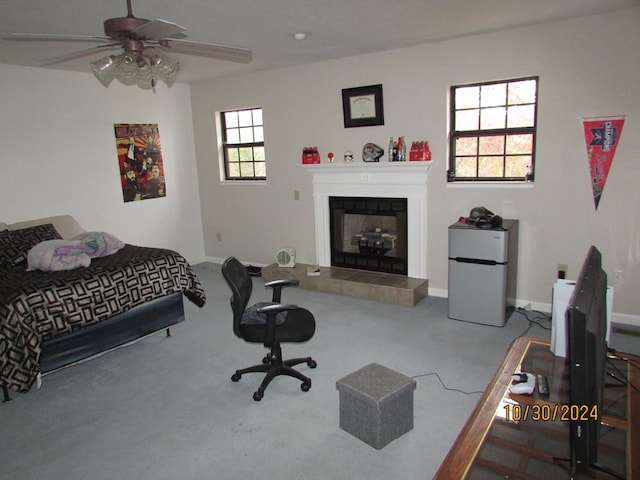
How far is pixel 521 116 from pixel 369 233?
6.34 ft

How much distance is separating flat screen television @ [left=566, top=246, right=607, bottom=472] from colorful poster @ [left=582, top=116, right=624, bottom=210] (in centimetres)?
306

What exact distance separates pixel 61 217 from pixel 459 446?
15.1 feet

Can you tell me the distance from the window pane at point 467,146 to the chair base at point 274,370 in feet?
8.40

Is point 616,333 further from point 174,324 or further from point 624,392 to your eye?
point 174,324

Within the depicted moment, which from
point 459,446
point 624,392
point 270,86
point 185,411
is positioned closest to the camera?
point 459,446

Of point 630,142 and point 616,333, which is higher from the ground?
point 630,142

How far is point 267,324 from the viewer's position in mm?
2775

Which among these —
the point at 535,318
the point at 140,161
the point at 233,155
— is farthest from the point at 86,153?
the point at 535,318

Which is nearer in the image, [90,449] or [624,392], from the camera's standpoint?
[624,392]

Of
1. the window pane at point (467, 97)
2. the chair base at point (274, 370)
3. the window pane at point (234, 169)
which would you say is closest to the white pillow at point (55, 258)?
the chair base at point (274, 370)

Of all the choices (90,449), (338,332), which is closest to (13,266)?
(90,449)

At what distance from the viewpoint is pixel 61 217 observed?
184 inches

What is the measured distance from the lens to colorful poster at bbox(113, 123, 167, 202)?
213 inches

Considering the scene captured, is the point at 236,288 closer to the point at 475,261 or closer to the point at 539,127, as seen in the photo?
the point at 475,261
